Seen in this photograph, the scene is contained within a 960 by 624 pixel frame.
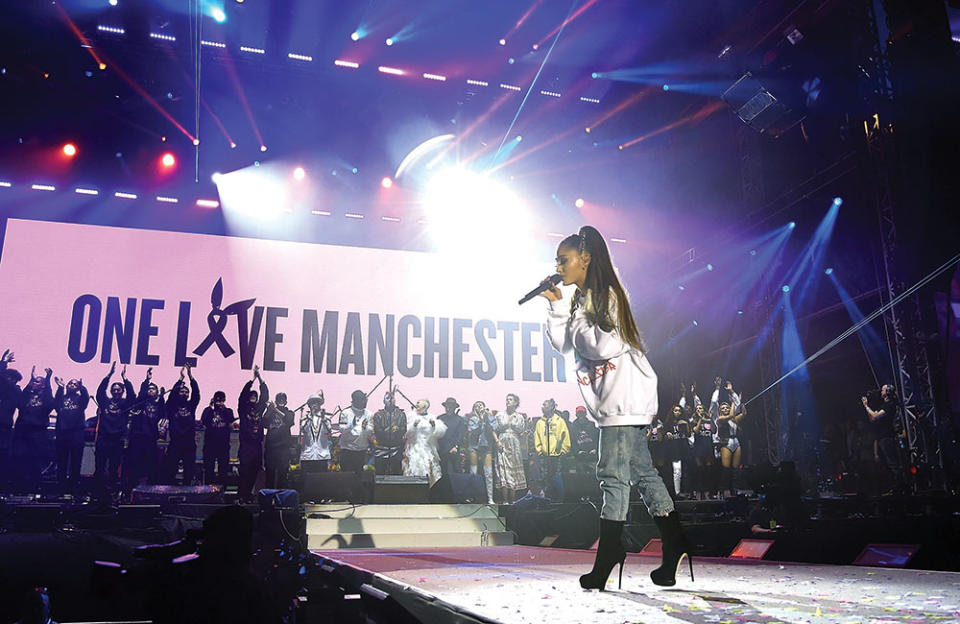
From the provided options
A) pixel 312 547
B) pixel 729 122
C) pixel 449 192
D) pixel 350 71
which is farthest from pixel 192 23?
pixel 729 122

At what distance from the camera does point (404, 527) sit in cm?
817

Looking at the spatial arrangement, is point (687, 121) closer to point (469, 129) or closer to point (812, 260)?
point (812, 260)

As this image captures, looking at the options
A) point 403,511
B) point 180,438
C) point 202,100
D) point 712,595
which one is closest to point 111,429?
point 180,438

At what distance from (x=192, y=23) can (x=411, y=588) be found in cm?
954

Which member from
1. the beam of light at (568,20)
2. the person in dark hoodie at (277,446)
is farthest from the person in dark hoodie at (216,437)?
the beam of light at (568,20)

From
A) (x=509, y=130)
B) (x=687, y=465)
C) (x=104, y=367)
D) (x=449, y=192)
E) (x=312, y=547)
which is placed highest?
(x=509, y=130)

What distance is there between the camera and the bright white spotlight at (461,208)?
1281 centimetres

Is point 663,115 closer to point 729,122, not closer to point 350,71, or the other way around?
point 729,122

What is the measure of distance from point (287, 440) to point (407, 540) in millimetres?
2755

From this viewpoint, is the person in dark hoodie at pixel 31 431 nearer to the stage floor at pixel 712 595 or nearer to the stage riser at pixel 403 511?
the stage riser at pixel 403 511

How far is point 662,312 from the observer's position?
14305 mm

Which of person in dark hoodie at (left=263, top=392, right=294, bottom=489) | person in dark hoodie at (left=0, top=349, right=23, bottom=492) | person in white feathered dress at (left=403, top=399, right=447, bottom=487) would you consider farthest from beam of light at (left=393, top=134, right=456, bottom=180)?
person in dark hoodie at (left=0, top=349, right=23, bottom=492)

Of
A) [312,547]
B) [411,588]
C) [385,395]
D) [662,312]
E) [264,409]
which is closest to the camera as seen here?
[411,588]

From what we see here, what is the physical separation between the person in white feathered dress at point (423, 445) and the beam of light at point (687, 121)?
6.60 m
